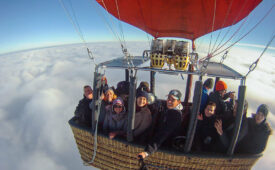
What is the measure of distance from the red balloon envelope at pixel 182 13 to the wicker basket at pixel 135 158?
2238 mm

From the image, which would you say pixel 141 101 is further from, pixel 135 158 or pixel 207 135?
pixel 207 135

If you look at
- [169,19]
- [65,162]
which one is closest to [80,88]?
[65,162]

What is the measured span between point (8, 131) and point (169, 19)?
47.3m

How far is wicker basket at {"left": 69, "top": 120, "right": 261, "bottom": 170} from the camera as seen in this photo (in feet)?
4.15

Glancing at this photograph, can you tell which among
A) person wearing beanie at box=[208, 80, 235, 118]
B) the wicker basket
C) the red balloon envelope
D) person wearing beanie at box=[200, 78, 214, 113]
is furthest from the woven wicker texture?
the red balloon envelope

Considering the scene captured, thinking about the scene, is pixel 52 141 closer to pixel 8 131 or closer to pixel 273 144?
pixel 8 131

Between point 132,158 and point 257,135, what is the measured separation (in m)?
1.33

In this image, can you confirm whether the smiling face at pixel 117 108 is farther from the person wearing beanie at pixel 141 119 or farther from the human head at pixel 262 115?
the human head at pixel 262 115

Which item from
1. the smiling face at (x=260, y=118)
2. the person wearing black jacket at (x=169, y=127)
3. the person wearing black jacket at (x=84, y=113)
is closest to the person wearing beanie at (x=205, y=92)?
the smiling face at (x=260, y=118)

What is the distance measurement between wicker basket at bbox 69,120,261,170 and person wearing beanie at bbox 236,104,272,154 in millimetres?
111

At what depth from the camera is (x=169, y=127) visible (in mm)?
1397

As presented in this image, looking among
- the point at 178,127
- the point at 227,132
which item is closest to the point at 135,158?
the point at 178,127

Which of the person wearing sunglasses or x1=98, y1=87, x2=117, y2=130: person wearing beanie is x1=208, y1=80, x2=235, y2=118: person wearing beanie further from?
x1=98, y1=87, x2=117, y2=130: person wearing beanie

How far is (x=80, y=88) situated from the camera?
4194 centimetres
